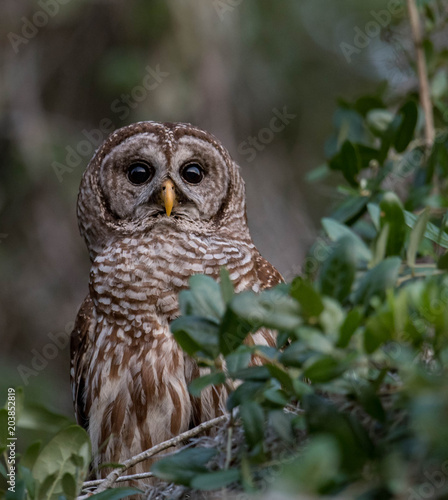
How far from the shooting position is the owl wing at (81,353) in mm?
3295

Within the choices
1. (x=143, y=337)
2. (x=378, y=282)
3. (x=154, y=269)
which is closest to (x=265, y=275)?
(x=154, y=269)

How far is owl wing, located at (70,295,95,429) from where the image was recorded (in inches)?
130

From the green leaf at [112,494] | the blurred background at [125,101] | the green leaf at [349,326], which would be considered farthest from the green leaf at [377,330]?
the blurred background at [125,101]

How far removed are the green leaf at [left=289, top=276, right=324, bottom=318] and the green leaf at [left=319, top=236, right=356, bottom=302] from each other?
100mm

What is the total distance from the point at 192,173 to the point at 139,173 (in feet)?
0.81

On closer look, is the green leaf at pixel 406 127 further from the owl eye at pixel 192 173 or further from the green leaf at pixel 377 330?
the green leaf at pixel 377 330

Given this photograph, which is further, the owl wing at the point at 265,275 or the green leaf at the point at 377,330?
the owl wing at the point at 265,275

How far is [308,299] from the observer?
124cm

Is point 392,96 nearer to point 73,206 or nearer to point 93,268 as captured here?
point 93,268

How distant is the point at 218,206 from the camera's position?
3.56 m

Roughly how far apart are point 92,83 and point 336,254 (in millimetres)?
5233

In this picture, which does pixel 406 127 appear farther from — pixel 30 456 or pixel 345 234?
pixel 30 456

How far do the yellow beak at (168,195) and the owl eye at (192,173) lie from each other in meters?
0.16

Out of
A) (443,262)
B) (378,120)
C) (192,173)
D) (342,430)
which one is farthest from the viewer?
(192,173)
